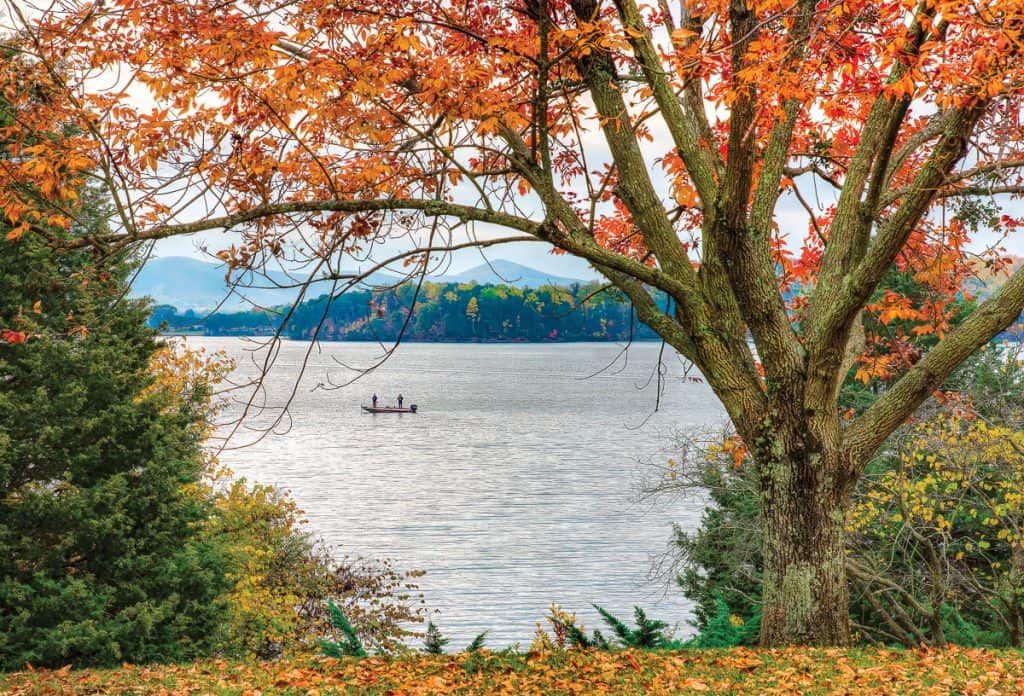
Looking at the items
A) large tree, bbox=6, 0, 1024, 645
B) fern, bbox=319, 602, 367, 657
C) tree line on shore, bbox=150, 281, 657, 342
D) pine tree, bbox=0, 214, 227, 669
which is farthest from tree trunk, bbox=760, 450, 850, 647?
tree line on shore, bbox=150, 281, 657, 342

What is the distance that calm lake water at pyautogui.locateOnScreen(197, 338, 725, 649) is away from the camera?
3366 cm

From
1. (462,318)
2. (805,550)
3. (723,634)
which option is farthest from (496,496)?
(462,318)

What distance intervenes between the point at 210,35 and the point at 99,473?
1065cm

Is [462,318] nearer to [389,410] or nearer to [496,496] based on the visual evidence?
[389,410]

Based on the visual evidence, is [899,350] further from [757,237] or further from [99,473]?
[99,473]

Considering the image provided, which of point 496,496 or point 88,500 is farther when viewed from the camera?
point 496,496

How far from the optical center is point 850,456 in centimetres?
778

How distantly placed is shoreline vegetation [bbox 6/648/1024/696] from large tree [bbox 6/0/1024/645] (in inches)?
29.0

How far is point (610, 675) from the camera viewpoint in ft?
23.3

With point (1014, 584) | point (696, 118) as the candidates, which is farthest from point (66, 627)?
point (1014, 584)

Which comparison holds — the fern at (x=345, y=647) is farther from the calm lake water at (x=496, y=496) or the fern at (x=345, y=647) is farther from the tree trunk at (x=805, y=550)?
the tree trunk at (x=805, y=550)

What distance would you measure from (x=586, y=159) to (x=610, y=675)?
4.18 meters

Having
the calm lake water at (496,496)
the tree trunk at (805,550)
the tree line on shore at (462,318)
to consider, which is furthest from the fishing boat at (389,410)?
the tree trunk at (805,550)

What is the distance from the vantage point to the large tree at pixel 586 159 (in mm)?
6887
